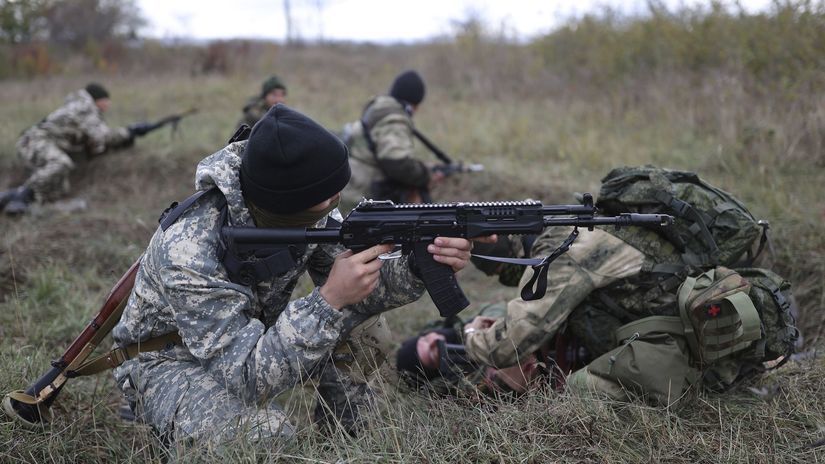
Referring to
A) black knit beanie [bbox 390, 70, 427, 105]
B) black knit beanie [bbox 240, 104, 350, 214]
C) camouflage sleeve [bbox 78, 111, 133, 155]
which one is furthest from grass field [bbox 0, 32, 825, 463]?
black knit beanie [bbox 390, 70, 427, 105]

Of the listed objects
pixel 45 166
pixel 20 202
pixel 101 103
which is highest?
pixel 101 103

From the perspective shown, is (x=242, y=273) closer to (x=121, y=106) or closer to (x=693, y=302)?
(x=693, y=302)

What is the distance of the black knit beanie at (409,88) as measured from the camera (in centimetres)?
647

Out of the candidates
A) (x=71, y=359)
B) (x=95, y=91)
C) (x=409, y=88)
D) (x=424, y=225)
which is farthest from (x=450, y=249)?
(x=95, y=91)

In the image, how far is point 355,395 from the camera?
2.97 meters

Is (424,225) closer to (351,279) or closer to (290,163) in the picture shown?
(351,279)

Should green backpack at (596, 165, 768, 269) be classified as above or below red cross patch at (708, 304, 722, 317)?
above

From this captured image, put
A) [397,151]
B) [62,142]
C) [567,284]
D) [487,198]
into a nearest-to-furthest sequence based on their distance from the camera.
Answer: [567,284] < [397,151] < [487,198] < [62,142]

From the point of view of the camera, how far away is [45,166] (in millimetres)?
8031

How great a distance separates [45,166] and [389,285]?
685 cm

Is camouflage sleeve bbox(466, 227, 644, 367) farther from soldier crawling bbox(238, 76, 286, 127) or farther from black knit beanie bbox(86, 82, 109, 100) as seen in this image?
black knit beanie bbox(86, 82, 109, 100)

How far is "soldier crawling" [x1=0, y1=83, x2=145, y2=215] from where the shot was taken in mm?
7869

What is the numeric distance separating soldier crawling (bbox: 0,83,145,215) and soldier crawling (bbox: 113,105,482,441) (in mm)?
6000

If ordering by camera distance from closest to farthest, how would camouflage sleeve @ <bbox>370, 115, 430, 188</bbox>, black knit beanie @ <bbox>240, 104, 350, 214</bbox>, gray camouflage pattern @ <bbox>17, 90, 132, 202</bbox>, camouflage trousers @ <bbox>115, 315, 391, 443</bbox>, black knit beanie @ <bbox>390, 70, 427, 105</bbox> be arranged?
1. black knit beanie @ <bbox>240, 104, 350, 214</bbox>
2. camouflage trousers @ <bbox>115, 315, 391, 443</bbox>
3. camouflage sleeve @ <bbox>370, 115, 430, 188</bbox>
4. black knit beanie @ <bbox>390, 70, 427, 105</bbox>
5. gray camouflage pattern @ <bbox>17, 90, 132, 202</bbox>
